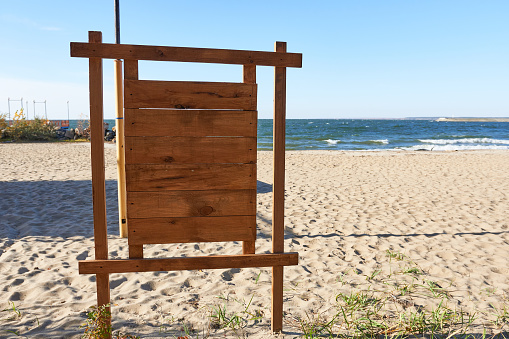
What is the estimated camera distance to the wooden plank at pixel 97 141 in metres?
2.46

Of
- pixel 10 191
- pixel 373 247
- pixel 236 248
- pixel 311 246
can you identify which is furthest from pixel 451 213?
pixel 10 191

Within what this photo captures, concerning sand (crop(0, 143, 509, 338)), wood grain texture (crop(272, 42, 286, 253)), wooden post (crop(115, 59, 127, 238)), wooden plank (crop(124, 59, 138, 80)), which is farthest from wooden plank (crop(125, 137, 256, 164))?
wooden post (crop(115, 59, 127, 238))

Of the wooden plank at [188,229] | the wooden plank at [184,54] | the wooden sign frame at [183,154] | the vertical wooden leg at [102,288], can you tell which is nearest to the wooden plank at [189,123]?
the wooden sign frame at [183,154]

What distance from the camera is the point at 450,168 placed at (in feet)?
42.3

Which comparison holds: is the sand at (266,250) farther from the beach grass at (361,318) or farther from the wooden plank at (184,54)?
the wooden plank at (184,54)

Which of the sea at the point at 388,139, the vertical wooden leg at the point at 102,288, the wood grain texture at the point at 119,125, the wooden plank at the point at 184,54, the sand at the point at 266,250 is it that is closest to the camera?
the wooden plank at the point at 184,54

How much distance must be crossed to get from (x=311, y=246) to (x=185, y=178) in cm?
285

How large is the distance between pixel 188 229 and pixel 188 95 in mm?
950

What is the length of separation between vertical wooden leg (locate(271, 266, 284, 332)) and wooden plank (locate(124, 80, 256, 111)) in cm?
129

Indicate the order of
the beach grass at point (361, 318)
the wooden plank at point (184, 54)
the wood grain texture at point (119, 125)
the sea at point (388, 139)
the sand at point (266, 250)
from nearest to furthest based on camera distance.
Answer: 1. the wooden plank at point (184, 54)
2. the beach grass at point (361, 318)
3. the sand at point (266, 250)
4. the wood grain texture at point (119, 125)
5. the sea at point (388, 139)

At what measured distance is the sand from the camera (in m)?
3.12

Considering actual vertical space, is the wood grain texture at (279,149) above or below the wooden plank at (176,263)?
above

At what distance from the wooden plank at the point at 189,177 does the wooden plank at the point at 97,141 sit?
0.21 meters

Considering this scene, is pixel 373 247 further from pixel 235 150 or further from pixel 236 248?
pixel 235 150
